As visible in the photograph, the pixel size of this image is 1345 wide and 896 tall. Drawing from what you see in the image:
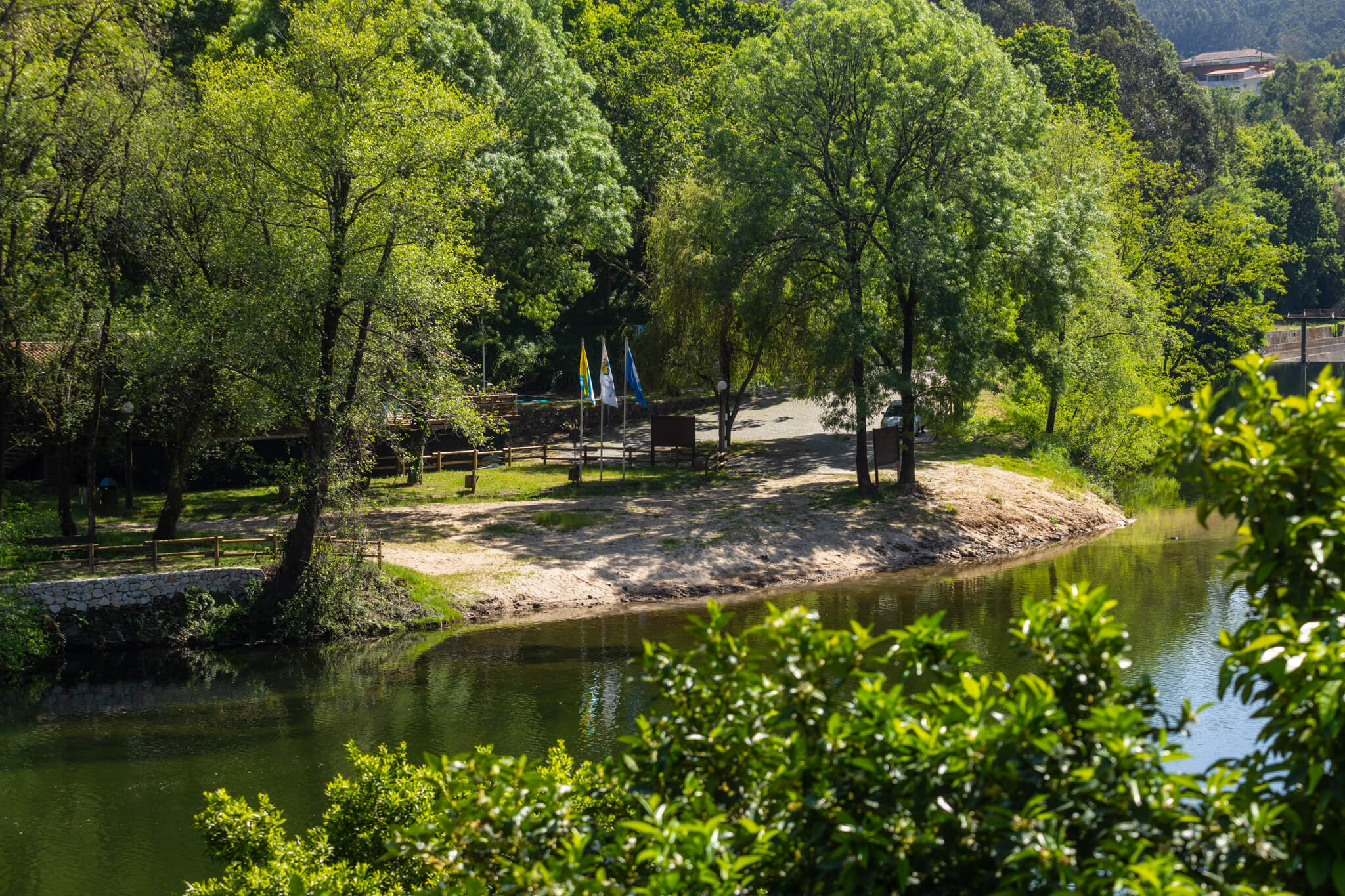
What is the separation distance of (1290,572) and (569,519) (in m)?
24.6

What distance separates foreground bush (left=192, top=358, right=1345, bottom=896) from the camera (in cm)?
408

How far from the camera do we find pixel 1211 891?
396cm

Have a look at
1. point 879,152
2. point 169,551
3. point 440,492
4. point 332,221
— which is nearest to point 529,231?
point 440,492

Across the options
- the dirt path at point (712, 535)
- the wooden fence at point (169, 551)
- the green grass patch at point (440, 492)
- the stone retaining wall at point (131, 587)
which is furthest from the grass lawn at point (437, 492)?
the stone retaining wall at point (131, 587)

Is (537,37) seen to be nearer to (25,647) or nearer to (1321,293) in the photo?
(25,647)

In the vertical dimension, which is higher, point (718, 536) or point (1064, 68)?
point (1064, 68)

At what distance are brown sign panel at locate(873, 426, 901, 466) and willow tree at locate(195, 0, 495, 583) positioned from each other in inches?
558

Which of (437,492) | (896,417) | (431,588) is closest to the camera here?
(431,588)

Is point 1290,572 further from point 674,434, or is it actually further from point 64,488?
point 674,434

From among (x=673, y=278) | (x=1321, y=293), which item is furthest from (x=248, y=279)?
(x=1321, y=293)

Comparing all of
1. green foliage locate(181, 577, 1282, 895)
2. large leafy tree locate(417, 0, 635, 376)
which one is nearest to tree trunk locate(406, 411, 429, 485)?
large leafy tree locate(417, 0, 635, 376)

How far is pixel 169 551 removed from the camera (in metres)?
23.3

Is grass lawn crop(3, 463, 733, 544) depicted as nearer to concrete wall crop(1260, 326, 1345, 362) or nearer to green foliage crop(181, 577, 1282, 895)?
green foliage crop(181, 577, 1282, 895)

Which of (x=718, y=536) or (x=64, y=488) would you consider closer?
(x=64, y=488)
